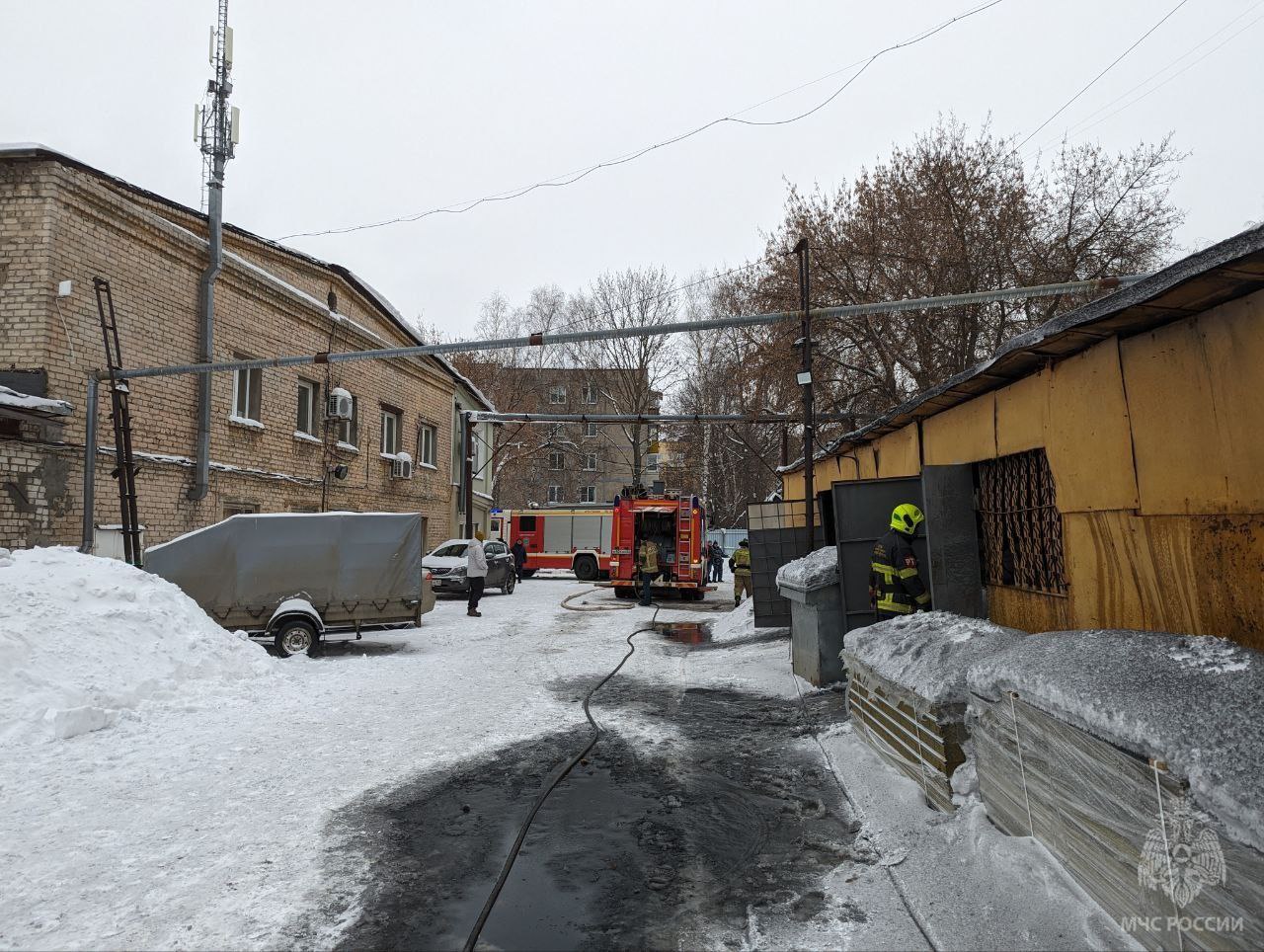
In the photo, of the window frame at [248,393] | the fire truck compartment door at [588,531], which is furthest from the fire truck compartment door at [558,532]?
the window frame at [248,393]

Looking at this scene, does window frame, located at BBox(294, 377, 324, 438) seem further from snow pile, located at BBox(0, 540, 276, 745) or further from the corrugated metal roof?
the corrugated metal roof

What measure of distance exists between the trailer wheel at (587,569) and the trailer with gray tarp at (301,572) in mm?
Answer: 19067

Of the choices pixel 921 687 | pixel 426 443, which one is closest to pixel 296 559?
pixel 921 687

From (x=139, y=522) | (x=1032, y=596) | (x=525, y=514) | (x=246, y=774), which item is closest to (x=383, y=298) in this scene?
(x=139, y=522)

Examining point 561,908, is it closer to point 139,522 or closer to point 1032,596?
point 1032,596

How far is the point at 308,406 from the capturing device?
18.1 metres

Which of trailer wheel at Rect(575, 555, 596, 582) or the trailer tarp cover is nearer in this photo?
the trailer tarp cover

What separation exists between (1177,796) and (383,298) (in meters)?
21.6

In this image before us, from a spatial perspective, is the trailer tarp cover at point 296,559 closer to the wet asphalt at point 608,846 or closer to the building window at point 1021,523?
the wet asphalt at point 608,846

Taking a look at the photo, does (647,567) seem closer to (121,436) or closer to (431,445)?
(431,445)

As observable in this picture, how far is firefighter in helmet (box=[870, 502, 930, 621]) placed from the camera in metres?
6.73

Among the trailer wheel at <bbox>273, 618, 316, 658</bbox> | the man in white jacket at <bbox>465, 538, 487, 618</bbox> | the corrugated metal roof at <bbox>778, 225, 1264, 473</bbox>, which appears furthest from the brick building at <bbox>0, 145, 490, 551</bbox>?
the corrugated metal roof at <bbox>778, 225, 1264, 473</bbox>

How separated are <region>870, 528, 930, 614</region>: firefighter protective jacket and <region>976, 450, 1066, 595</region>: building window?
1.93 ft

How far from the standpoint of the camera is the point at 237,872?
12.5 feet
